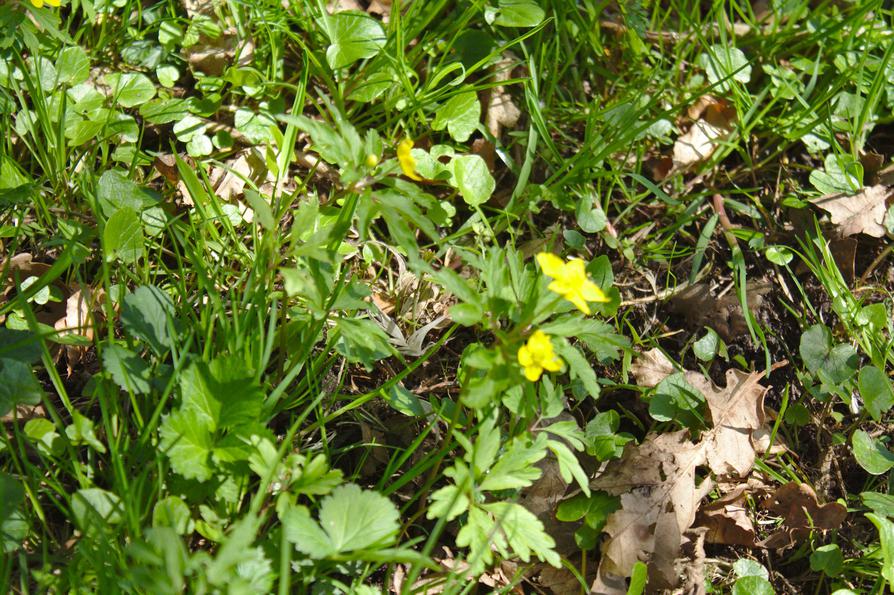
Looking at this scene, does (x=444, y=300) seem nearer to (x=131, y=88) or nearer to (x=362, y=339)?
(x=362, y=339)

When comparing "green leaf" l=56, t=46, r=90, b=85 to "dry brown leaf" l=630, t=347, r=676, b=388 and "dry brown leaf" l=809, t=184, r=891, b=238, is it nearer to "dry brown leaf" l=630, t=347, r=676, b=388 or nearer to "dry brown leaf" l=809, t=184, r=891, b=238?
"dry brown leaf" l=630, t=347, r=676, b=388

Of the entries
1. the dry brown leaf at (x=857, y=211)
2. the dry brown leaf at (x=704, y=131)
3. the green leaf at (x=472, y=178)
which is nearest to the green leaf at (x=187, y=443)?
the green leaf at (x=472, y=178)

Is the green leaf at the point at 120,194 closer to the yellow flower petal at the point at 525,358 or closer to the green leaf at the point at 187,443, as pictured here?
the green leaf at the point at 187,443

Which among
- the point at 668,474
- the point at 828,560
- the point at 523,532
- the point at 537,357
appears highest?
the point at 537,357

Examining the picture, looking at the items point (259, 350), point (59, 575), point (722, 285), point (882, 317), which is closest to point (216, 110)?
point (259, 350)

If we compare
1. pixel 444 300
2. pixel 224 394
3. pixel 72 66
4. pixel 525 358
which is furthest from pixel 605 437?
pixel 72 66

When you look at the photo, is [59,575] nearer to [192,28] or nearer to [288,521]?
[288,521]

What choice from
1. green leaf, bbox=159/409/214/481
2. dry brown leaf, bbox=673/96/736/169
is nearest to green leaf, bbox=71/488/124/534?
green leaf, bbox=159/409/214/481
